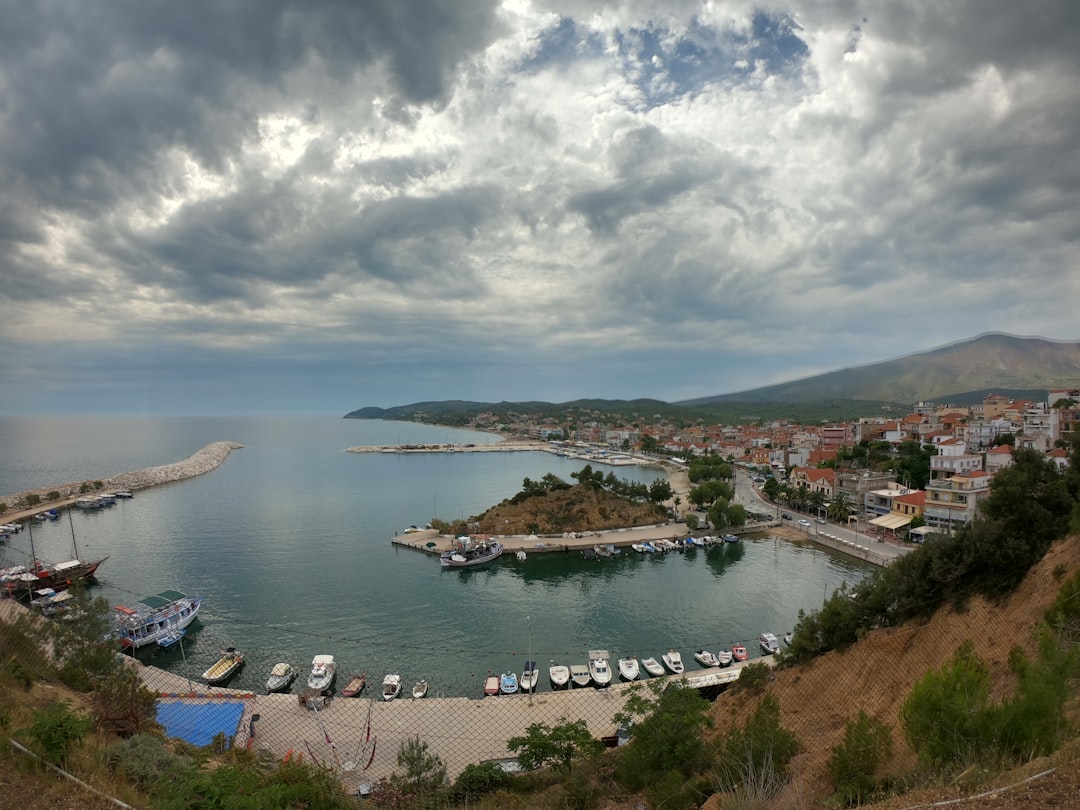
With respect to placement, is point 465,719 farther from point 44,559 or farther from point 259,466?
point 259,466

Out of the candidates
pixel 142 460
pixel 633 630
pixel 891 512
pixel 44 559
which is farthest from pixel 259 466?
pixel 891 512

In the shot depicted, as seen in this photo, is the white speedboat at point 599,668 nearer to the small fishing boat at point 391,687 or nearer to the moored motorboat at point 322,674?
the small fishing boat at point 391,687

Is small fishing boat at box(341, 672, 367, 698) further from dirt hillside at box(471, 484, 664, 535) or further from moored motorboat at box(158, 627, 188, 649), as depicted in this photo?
dirt hillside at box(471, 484, 664, 535)

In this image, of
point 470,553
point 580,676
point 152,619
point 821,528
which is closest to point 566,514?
point 470,553

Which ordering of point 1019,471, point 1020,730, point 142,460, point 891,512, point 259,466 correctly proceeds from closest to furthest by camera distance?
point 1020,730 < point 1019,471 < point 891,512 < point 259,466 < point 142,460

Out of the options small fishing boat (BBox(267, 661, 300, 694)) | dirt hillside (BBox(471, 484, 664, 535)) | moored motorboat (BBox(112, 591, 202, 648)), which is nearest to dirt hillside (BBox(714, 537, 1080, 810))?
small fishing boat (BBox(267, 661, 300, 694))

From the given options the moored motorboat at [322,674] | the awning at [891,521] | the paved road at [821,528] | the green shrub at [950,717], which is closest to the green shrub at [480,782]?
the green shrub at [950,717]

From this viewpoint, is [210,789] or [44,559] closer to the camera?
[210,789]
